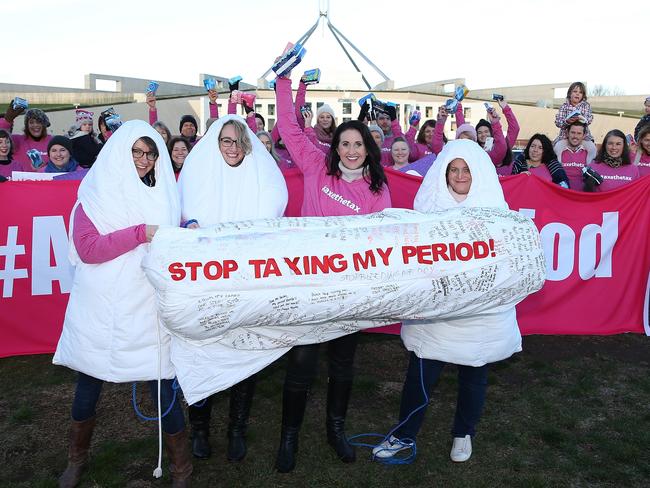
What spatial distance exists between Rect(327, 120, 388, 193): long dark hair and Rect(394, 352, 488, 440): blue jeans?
1.01 metres

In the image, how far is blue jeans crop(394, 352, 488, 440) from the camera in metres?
3.24

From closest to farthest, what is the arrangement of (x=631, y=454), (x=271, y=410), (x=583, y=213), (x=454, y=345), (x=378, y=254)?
(x=378, y=254) < (x=454, y=345) < (x=631, y=454) < (x=271, y=410) < (x=583, y=213)

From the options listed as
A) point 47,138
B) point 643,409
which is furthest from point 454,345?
point 47,138

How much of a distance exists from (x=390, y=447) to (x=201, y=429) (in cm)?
112

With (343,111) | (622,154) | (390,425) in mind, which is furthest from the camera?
(343,111)

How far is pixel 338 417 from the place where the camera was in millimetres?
3379

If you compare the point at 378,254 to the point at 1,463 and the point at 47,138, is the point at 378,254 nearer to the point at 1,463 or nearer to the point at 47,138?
the point at 1,463

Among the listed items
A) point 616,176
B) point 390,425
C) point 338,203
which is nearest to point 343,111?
point 616,176

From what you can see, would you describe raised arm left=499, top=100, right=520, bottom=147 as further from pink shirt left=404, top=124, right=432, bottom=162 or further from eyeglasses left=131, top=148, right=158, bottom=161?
eyeglasses left=131, top=148, right=158, bottom=161

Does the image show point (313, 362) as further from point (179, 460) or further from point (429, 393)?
point (179, 460)

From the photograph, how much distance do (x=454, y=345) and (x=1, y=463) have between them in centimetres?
265

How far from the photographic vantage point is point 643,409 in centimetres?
398

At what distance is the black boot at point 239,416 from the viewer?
334 cm

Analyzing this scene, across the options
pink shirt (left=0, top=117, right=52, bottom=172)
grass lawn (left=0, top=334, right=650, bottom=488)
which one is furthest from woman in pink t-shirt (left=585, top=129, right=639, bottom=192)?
pink shirt (left=0, top=117, right=52, bottom=172)
